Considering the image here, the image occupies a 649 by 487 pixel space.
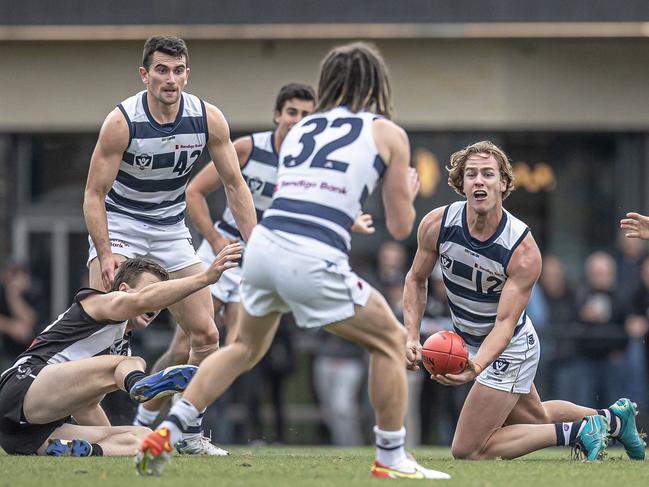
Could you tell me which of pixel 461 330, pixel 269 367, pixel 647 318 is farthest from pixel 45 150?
pixel 461 330

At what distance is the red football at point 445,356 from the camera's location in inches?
304

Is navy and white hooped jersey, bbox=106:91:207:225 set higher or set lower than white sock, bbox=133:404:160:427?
higher

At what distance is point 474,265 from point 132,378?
218cm

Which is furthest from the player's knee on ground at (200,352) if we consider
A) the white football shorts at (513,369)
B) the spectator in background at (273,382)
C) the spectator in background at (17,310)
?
the spectator in background at (17,310)

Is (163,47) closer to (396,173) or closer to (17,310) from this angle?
(396,173)

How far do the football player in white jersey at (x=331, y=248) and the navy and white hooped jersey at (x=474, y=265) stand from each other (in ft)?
5.25

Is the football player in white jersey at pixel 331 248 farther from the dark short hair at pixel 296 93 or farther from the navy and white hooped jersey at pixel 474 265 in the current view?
the dark short hair at pixel 296 93

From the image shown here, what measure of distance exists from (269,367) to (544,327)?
3019mm

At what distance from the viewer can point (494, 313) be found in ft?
27.5

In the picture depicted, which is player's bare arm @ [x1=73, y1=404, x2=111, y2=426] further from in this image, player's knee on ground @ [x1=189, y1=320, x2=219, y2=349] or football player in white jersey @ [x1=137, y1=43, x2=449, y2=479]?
football player in white jersey @ [x1=137, y1=43, x2=449, y2=479]

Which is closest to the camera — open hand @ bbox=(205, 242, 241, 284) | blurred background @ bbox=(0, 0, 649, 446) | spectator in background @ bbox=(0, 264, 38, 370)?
open hand @ bbox=(205, 242, 241, 284)

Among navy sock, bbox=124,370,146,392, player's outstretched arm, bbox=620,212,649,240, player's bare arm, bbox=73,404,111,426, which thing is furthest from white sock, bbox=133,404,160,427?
player's outstretched arm, bbox=620,212,649,240

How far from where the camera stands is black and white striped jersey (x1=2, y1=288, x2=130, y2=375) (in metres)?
8.12

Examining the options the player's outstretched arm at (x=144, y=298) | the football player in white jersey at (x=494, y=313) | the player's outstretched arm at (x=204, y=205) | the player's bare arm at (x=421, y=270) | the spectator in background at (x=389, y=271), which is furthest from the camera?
the spectator in background at (x=389, y=271)
